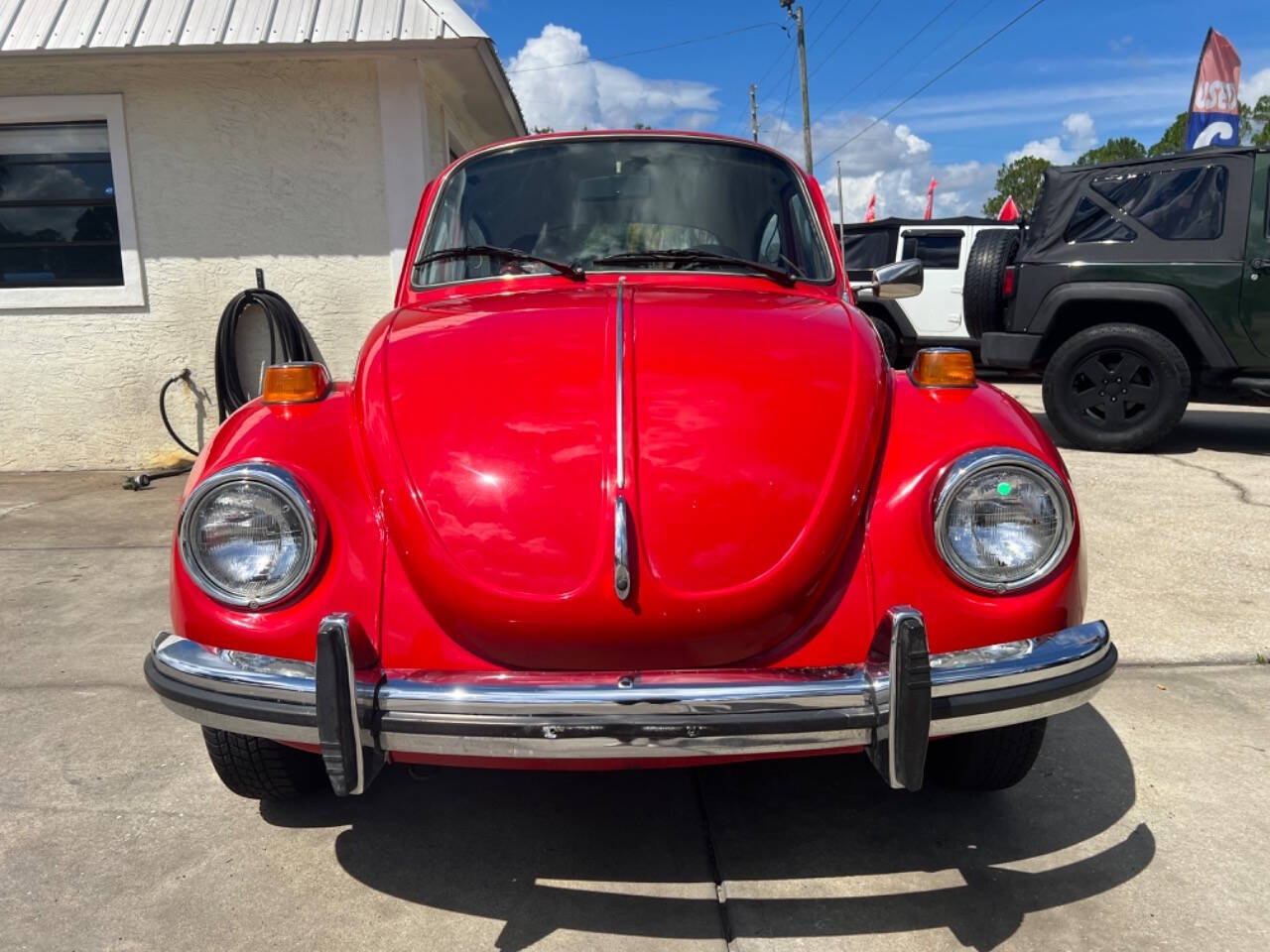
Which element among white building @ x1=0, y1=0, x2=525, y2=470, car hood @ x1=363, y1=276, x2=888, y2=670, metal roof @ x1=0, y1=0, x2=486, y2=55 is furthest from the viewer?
white building @ x1=0, y1=0, x2=525, y2=470

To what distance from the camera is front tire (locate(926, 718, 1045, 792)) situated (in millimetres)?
2221

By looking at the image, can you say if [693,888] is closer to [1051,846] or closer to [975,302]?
[1051,846]

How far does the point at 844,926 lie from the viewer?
1.94 m

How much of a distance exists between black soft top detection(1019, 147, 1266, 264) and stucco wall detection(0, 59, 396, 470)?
509 centimetres

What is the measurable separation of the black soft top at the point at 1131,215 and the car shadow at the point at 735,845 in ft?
17.3

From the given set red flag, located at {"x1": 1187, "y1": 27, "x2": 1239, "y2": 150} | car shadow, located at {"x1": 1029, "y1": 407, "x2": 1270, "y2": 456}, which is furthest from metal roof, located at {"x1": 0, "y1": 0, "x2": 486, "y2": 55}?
red flag, located at {"x1": 1187, "y1": 27, "x2": 1239, "y2": 150}

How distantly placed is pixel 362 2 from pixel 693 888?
631 cm

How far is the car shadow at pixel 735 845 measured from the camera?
6.53 ft

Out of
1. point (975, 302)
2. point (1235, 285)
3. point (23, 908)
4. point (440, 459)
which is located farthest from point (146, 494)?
point (1235, 285)

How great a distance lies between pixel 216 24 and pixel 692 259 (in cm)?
508

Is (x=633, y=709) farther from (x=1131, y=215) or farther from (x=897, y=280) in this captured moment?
(x=1131, y=215)

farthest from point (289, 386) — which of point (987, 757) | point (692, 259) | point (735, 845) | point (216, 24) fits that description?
point (216, 24)

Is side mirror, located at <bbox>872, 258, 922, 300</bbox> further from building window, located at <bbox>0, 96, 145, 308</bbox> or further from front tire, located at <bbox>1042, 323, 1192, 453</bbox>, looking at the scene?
building window, located at <bbox>0, 96, 145, 308</bbox>

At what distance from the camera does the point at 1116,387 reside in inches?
275
